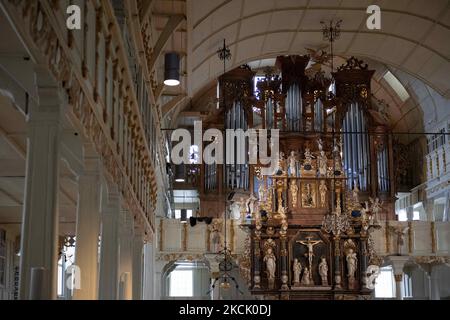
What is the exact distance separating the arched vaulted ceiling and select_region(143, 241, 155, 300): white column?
6.22m

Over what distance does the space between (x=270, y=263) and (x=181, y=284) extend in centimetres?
1081

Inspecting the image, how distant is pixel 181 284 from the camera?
131 feet

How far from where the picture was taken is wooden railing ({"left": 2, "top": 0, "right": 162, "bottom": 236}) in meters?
9.72

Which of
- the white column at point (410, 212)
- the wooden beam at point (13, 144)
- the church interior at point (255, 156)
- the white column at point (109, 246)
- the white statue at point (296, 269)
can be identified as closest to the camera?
the wooden beam at point (13, 144)

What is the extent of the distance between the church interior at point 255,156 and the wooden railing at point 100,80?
10 cm

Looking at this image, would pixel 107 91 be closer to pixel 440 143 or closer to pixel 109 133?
pixel 109 133

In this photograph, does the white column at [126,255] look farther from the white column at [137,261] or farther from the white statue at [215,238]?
the white statue at [215,238]

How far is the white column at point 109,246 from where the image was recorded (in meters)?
17.5

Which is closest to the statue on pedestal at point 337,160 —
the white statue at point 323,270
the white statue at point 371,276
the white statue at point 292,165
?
the white statue at point 292,165

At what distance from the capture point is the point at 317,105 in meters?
36.0

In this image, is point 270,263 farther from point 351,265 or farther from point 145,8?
point 145,8

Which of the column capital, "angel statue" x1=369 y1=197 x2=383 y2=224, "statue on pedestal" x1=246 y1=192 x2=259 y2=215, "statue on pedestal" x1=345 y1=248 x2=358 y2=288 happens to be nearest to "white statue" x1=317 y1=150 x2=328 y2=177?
"angel statue" x1=369 y1=197 x2=383 y2=224
